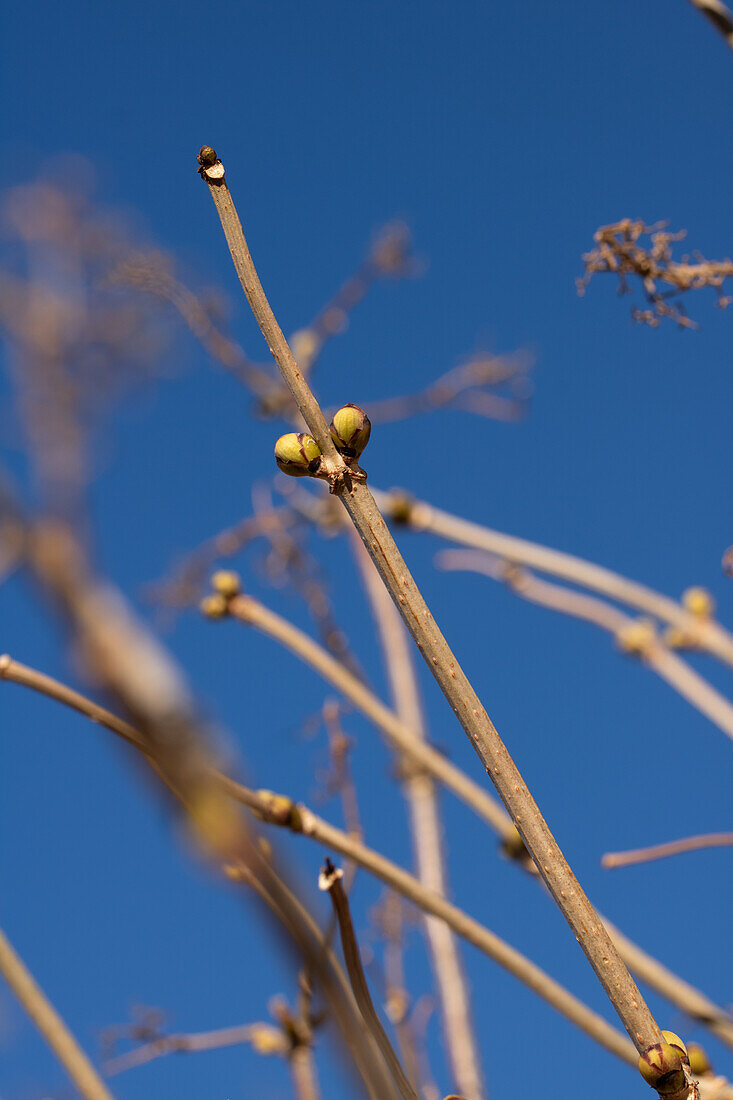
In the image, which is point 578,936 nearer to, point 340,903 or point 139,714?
point 340,903

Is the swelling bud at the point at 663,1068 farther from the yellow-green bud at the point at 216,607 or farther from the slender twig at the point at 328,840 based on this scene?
the yellow-green bud at the point at 216,607

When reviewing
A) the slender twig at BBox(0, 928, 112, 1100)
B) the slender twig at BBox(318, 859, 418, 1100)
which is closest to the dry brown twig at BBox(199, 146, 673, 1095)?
the slender twig at BBox(318, 859, 418, 1100)

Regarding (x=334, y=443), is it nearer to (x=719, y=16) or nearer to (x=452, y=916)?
(x=452, y=916)

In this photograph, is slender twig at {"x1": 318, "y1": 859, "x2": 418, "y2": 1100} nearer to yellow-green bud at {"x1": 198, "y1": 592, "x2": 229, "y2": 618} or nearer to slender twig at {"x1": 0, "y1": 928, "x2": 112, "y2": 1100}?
slender twig at {"x1": 0, "y1": 928, "x2": 112, "y2": 1100}

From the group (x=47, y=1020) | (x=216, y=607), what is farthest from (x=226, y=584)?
(x=47, y=1020)

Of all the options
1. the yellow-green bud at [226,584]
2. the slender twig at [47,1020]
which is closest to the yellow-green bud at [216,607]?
the yellow-green bud at [226,584]

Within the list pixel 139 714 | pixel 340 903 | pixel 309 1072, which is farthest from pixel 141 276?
pixel 139 714
